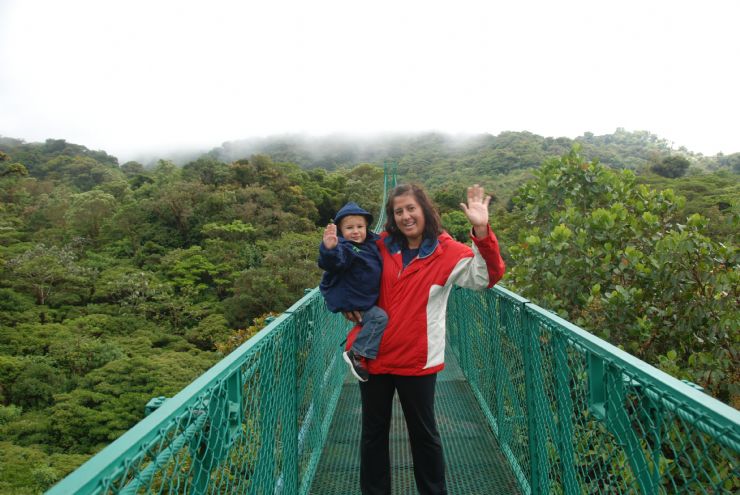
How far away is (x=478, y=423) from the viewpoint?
240cm

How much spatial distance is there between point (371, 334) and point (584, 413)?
2.00 feet

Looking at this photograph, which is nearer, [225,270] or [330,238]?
[330,238]

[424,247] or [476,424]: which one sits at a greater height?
[424,247]

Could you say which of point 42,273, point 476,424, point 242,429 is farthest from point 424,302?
point 42,273

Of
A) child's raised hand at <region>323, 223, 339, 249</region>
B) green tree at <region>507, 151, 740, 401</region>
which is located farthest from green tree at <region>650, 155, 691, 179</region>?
child's raised hand at <region>323, 223, 339, 249</region>

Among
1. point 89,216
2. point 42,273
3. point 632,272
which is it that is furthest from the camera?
point 89,216

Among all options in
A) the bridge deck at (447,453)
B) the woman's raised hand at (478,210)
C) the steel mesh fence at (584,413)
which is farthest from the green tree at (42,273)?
the woman's raised hand at (478,210)

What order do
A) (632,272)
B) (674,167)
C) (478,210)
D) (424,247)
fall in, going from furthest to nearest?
(674,167)
(632,272)
(424,247)
(478,210)

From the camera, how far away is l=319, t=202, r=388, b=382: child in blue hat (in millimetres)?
1390

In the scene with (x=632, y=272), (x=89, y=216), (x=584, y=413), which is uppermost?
(x=584, y=413)

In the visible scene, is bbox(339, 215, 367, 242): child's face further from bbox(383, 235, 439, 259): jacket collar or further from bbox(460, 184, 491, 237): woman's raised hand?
bbox(460, 184, 491, 237): woman's raised hand

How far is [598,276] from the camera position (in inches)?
121

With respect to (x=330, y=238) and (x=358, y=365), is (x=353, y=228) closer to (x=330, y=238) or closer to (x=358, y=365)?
(x=330, y=238)

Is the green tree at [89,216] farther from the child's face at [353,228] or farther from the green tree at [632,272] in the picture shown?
the child's face at [353,228]
